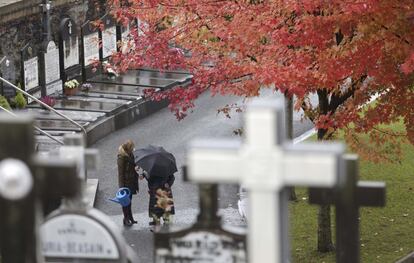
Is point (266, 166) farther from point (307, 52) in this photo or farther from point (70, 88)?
point (70, 88)

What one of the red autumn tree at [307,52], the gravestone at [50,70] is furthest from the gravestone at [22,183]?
the gravestone at [50,70]

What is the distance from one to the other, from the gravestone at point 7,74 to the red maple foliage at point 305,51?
767cm

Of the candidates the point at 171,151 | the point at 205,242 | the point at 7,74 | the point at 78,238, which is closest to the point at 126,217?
the point at 171,151

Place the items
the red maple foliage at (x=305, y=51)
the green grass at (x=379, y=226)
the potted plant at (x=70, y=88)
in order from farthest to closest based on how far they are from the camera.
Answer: the potted plant at (x=70, y=88) → the green grass at (x=379, y=226) → the red maple foliage at (x=305, y=51)

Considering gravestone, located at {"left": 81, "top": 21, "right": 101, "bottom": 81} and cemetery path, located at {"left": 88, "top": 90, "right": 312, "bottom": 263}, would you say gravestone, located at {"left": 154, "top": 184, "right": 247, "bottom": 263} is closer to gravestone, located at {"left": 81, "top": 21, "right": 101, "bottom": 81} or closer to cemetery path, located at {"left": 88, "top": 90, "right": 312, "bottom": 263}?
cemetery path, located at {"left": 88, "top": 90, "right": 312, "bottom": 263}

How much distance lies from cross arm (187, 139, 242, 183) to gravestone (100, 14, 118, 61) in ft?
80.3

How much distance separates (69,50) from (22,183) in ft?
76.3

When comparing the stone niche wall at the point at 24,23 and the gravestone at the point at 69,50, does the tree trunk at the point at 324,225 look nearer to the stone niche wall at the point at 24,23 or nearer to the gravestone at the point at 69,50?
the stone niche wall at the point at 24,23

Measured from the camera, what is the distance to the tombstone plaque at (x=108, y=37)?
101 feet

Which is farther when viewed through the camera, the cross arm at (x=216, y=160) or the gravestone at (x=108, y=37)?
the gravestone at (x=108, y=37)

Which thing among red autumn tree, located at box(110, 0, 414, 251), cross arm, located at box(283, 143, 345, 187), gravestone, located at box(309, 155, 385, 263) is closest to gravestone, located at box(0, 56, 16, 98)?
red autumn tree, located at box(110, 0, 414, 251)

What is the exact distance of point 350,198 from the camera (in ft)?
21.1

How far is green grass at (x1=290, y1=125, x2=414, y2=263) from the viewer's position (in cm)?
1558

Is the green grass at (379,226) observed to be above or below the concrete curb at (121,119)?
below
